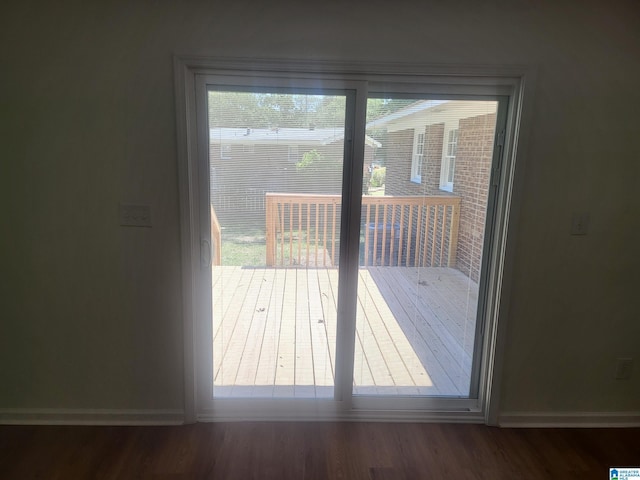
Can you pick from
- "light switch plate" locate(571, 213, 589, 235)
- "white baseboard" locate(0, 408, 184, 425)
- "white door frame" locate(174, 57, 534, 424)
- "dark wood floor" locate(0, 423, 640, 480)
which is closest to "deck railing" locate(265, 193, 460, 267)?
"white door frame" locate(174, 57, 534, 424)

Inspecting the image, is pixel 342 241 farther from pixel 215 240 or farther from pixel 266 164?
pixel 215 240

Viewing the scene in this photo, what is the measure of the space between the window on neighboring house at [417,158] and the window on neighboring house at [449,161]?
126 mm

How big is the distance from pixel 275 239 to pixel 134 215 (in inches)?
29.7

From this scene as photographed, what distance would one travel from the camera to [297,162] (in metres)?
1.99

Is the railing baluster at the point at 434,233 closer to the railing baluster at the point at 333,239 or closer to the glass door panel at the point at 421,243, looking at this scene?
the glass door panel at the point at 421,243

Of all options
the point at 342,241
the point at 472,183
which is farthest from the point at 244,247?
the point at 472,183

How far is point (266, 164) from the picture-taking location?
78.4 inches

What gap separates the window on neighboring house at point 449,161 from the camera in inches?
78.1

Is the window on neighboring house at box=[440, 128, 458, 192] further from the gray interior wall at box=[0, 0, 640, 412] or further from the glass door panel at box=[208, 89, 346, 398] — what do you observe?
the glass door panel at box=[208, 89, 346, 398]

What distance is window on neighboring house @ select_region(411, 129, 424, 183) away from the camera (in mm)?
1977

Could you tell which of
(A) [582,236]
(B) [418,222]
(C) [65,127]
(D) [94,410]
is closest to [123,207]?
(C) [65,127]

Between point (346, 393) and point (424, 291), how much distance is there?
2.52 ft

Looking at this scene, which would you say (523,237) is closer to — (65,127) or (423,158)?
(423,158)

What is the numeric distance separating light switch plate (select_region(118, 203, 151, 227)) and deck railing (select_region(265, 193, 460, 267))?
0.64 m
